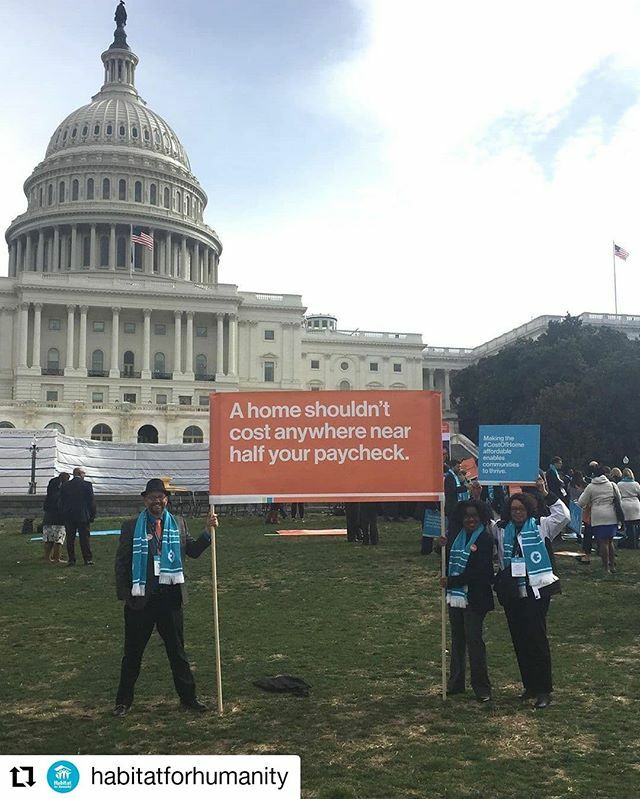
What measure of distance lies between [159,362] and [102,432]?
64.3 ft

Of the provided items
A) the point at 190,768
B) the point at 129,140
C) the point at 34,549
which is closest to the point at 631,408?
the point at 34,549

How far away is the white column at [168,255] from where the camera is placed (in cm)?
10281

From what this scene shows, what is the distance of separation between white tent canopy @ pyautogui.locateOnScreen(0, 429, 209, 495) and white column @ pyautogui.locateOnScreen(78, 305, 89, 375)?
47.0m

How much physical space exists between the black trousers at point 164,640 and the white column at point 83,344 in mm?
82576

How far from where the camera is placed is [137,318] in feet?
301

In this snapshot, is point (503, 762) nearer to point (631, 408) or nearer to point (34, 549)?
point (34, 549)

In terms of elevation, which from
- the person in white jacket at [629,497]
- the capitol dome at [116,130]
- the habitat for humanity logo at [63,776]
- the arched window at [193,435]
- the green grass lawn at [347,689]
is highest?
the capitol dome at [116,130]

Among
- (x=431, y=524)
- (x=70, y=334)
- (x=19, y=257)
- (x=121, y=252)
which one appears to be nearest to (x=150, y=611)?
(x=431, y=524)

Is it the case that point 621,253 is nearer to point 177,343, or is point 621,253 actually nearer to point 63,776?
point 177,343

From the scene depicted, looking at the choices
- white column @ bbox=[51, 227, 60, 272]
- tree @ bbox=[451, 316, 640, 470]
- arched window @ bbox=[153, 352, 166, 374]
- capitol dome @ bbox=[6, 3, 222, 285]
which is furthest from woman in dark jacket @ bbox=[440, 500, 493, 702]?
white column @ bbox=[51, 227, 60, 272]

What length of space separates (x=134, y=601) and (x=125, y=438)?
65.8 m

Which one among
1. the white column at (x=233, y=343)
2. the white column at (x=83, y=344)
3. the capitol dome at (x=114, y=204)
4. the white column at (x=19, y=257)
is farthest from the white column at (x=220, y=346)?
the white column at (x=19, y=257)

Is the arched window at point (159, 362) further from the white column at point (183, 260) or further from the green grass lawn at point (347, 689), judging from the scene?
the green grass lawn at point (347, 689)

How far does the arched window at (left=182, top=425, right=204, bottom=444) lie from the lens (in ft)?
243
